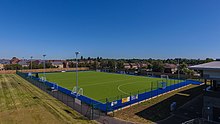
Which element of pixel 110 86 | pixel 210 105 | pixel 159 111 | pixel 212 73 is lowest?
pixel 159 111

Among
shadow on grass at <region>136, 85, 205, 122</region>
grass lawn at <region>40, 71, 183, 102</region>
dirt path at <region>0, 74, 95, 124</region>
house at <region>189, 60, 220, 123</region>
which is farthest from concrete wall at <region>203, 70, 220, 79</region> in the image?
dirt path at <region>0, 74, 95, 124</region>

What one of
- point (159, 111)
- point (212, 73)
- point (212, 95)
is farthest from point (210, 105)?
point (159, 111)

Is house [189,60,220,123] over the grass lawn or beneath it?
over

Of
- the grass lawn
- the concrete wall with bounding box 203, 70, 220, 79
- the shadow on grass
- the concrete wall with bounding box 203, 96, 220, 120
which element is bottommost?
the shadow on grass

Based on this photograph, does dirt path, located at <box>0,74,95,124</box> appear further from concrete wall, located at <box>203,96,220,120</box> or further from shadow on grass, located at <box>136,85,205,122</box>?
concrete wall, located at <box>203,96,220,120</box>

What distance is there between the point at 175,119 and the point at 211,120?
3463mm

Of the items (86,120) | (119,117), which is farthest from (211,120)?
(86,120)

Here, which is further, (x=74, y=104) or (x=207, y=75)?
(x=74, y=104)

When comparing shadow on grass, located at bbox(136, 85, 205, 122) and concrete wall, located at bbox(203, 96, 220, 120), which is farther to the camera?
shadow on grass, located at bbox(136, 85, 205, 122)

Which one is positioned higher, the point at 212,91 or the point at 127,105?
the point at 212,91

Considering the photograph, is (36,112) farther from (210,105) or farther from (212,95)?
(212,95)

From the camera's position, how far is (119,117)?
1816cm

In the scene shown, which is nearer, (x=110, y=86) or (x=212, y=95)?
(x=212, y=95)

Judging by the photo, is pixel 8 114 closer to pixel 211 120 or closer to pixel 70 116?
pixel 70 116
